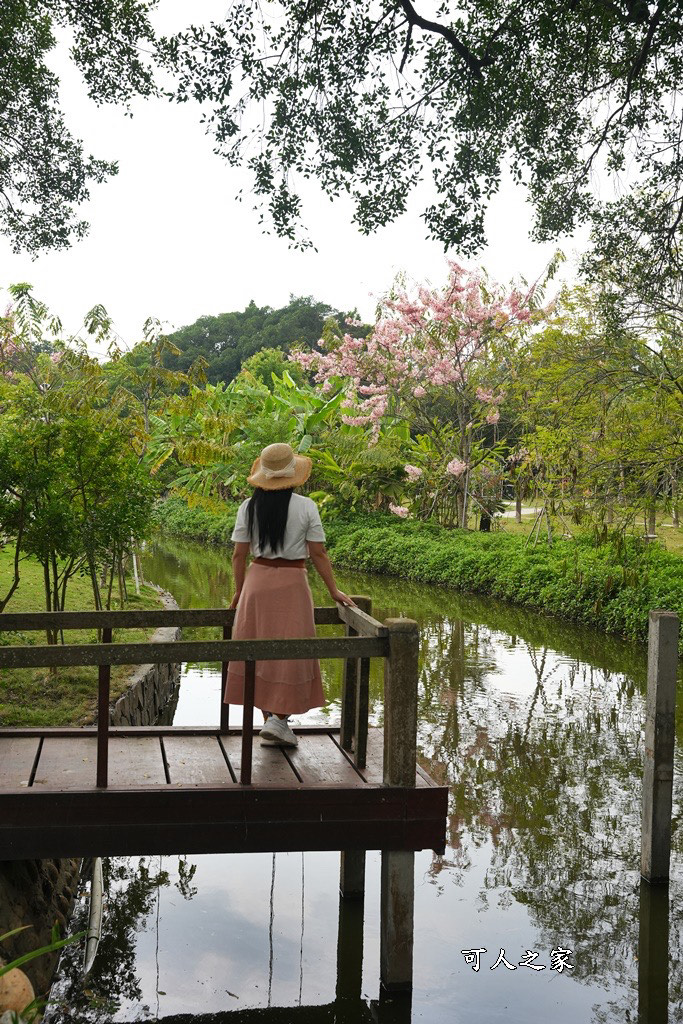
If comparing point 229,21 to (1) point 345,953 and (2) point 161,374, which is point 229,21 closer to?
(2) point 161,374

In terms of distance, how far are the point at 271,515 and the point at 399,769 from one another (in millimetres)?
1380

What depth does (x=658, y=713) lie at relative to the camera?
6.22 meters

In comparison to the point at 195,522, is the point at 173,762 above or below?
below

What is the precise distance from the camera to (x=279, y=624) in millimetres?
5312

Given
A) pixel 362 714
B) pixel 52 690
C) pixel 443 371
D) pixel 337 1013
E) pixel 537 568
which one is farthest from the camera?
pixel 443 371

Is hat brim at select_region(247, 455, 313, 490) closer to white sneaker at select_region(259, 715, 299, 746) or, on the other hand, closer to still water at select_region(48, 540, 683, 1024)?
white sneaker at select_region(259, 715, 299, 746)

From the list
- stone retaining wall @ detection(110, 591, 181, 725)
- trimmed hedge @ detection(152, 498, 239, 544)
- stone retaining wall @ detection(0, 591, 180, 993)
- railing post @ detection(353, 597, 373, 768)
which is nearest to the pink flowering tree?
trimmed hedge @ detection(152, 498, 239, 544)

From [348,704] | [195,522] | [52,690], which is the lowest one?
[52,690]

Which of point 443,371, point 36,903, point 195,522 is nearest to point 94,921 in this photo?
point 36,903

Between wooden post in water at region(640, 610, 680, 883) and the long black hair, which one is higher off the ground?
the long black hair

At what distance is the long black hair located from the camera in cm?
529

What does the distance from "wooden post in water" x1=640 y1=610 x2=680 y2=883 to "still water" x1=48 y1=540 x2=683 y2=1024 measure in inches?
9.0

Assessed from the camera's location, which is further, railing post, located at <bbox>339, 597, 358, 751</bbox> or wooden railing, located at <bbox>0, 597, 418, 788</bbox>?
railing post, located at <bbox>339, 597, 358, 751</bbox>

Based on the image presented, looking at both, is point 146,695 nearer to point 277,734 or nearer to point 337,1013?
point 277,734
